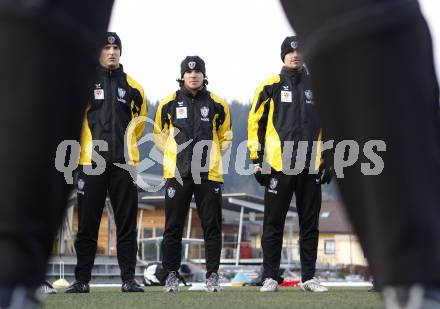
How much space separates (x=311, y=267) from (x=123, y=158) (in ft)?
7.02

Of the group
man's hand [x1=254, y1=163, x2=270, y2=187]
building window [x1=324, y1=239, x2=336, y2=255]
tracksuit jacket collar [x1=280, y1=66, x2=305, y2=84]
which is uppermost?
tracksuit jacket collar [x1=280, y1=66, x2=305, y2=84]

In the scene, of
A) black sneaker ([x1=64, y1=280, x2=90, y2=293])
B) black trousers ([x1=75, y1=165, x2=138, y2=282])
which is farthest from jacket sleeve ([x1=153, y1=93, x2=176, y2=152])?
black sneaker ([x1=64, y1=280, x2=90, y2=293])

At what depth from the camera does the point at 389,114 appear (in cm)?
92

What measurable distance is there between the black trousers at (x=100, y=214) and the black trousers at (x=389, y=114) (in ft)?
20.9

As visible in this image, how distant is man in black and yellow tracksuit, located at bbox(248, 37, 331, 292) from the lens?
25.1 feet

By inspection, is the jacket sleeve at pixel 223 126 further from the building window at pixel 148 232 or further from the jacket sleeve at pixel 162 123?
the building window at pixel 148 232

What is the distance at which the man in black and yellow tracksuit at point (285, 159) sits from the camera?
766 cm

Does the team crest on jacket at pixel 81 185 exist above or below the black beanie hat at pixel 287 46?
below

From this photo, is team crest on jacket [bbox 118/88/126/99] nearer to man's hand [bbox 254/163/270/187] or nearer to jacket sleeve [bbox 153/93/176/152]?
jacket sleeve [bbox 153/93/176/152]

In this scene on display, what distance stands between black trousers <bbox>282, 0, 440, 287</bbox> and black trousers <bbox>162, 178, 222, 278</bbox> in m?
6.83

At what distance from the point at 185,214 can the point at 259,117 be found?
127 centimetres

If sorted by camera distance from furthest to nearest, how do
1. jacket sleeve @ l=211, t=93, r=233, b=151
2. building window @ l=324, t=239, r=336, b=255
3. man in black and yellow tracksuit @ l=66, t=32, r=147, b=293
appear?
building window @ l=324, t=239, r=336, b=255 < jacket sleeve @ l=211, t=93, r=233, b=151 < man in black and yellow tracksuit @ l=66, t=32, r=147, b=293

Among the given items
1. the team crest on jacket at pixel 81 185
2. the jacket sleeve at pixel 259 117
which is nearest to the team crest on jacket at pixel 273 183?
the jacket sleeve at pixel 259 117

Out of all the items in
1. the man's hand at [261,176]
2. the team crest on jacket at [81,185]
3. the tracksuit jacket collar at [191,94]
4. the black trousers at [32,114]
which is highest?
the tracksuit jacket collar at [191,94]
